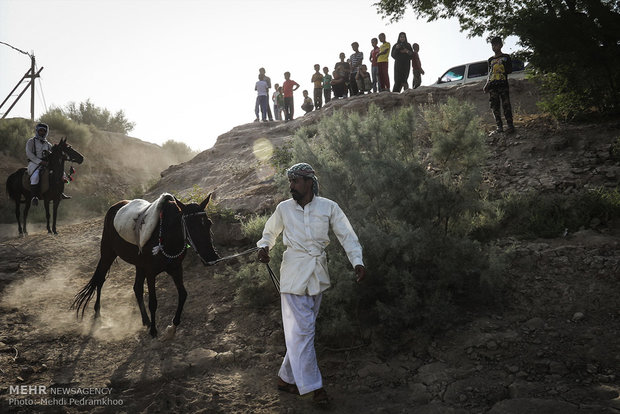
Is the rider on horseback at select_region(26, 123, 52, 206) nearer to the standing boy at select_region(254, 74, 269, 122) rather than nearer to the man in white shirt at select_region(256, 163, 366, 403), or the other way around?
the standing boy at select_region(254, 74, 269, 122)

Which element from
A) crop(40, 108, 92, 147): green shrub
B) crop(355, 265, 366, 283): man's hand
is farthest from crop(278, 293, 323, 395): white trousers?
crop(40, 108, 92, 147): green shrub

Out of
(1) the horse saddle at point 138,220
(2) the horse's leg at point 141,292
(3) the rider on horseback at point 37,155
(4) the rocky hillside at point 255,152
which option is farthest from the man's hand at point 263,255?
(3) the rider on horseback at point 37,155

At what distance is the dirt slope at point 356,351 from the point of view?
3.96m

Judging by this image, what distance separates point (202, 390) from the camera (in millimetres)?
4430

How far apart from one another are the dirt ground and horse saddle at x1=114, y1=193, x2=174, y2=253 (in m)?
1.27

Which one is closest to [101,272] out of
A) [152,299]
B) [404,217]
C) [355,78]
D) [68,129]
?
[152,299]

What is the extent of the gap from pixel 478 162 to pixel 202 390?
4.69m

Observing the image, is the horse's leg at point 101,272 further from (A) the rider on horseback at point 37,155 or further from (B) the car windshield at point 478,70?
(B) the car windshield at point 478,70

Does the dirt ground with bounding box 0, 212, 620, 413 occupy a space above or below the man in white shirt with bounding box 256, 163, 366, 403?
below

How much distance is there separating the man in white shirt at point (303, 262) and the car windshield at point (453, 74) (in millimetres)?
12846

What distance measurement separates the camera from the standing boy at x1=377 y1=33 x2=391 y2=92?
14.1 metres

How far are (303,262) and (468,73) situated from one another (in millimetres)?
13300

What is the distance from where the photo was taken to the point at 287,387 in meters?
4.23

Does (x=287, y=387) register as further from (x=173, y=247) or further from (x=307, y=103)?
(x=307, y=103)
